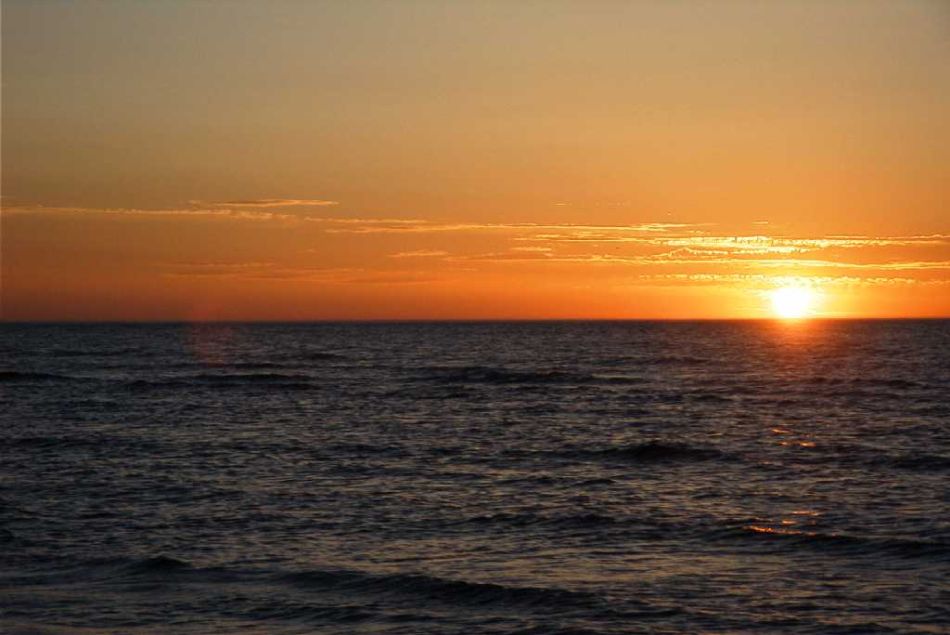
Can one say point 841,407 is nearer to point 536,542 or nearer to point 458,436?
point 458,436

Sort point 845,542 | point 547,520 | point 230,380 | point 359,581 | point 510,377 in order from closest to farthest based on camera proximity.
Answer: point 359,581 < point 845,542 < point 547,520 < point 230,380 < point 510,377

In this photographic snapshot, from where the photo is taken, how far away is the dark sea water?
1634 centimetres

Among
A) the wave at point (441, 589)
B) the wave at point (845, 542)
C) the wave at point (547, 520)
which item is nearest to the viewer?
the wave at point (441, 589)

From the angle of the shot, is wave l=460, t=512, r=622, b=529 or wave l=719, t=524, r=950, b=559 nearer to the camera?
wave l=719, t=524, r=950, b=559

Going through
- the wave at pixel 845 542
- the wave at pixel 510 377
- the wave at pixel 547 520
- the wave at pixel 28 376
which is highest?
the wave at pixel 510 377

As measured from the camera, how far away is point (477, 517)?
23.2m

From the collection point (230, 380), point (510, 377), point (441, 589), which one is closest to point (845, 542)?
point (441, 589)

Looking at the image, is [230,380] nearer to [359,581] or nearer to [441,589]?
[359,581]

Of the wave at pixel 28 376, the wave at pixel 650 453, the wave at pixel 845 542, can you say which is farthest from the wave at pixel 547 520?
the wave at pixel 28 376

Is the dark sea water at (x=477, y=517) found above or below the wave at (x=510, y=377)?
below

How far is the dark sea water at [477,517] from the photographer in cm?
1634

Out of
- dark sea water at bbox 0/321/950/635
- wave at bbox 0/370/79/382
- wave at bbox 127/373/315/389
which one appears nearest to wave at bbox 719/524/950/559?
dark sea water at bbox 0/321/950/635

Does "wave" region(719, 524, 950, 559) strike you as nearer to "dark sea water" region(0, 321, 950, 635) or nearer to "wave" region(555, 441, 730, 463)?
"dark sea water" region(0, 321, 950, 635)

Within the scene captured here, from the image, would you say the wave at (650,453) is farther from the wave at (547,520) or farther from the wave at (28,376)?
the wave at (28,376)
